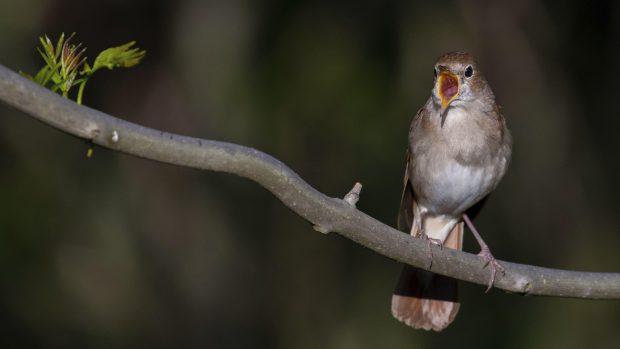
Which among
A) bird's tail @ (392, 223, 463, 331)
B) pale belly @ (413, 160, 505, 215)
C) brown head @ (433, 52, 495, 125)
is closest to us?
brown head @ (433, 52, 495, 125)

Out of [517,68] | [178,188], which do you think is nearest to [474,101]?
[517,68]

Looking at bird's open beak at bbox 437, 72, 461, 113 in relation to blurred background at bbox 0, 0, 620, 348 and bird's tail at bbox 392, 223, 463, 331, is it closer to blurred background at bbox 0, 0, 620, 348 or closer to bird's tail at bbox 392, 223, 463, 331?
bird's tail at bbox 392, 223, 463, 331

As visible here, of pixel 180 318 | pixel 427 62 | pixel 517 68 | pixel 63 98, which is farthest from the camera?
pixel 180 318

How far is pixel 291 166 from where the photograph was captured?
6.62 metres

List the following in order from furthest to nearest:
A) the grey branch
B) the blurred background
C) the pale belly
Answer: the blurred background, the pale belly, the grey branch

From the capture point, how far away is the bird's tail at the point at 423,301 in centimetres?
471

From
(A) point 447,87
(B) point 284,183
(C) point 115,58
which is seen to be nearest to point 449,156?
(A) point 447,87

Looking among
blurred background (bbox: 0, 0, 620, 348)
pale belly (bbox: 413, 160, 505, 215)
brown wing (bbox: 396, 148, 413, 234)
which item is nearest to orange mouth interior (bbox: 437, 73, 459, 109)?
pale belly (bbox: 413, 160, 505, 215)

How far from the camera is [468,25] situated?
631 cm

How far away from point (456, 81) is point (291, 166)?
232 cm

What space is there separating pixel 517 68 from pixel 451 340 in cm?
190

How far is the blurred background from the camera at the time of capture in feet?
20.7

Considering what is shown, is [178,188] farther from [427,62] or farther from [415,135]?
[415,135]

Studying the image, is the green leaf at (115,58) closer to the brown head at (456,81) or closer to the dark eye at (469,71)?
the brown head at (456,81)
